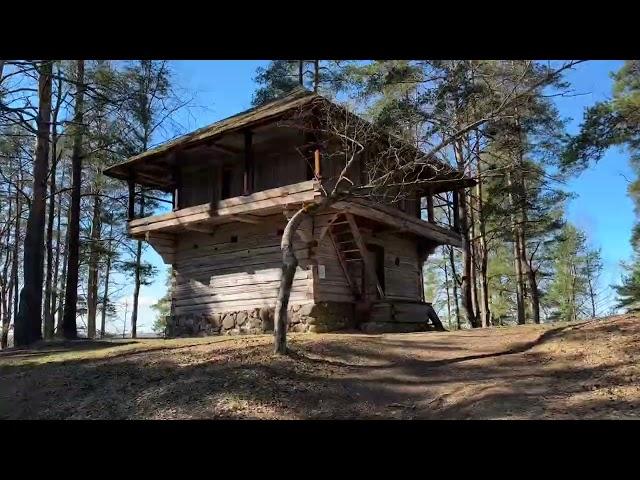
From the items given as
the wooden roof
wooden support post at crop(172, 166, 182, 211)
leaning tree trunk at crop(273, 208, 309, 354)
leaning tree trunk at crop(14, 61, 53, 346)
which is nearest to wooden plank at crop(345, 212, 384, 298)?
the wooden roof

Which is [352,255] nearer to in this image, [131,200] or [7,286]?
[131,200]

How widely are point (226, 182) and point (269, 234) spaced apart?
2828 mm

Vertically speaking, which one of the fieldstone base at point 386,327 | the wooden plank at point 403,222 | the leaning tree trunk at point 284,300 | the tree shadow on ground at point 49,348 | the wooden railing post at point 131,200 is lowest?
the tree shadow on ground at point 49,348

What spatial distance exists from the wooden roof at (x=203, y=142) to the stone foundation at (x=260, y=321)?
16.7 ft

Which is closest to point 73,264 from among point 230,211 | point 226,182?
point 226,182

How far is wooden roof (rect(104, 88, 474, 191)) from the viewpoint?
1463 cm

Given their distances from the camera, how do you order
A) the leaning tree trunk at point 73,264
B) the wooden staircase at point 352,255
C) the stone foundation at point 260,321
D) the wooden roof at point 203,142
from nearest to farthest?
the wooden roof at point 203,142 → the stone foundation at point 260,321 → the wooden staircase at point 352,255 → the leaning tree trunk at point 73,264

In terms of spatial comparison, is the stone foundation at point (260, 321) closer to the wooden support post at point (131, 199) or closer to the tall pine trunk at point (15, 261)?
the wooden support post at point (131, 199)

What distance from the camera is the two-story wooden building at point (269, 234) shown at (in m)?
15.4

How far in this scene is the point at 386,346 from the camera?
11812 mm

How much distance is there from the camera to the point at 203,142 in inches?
656

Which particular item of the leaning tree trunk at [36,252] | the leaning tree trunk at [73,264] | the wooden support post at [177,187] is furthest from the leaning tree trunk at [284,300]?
the leaning tree trunk at [73,264]
